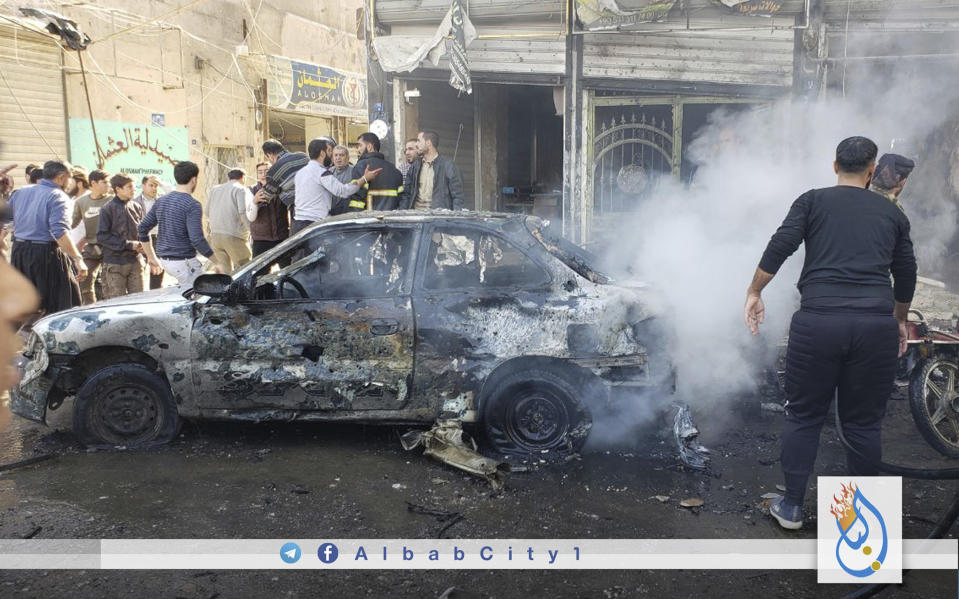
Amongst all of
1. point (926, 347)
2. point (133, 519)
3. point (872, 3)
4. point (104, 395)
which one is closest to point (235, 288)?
point (104, 395)

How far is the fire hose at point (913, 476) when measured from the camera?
10.2 ft

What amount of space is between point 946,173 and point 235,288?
9.37 m

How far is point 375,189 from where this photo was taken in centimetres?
792

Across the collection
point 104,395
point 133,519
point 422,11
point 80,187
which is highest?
point 422,11

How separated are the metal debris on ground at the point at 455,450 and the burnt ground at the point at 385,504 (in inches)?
3.4

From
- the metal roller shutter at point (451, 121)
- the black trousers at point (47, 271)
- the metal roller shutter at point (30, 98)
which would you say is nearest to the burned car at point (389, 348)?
the black trousers at point (47, 271)

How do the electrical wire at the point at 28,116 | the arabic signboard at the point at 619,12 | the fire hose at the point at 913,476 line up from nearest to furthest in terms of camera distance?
the fire hose at the point at 913,476, the arabic signboard at the point at 619,12, the electrical wire at the point at 28,116

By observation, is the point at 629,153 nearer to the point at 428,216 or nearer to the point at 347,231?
the point at 428,216

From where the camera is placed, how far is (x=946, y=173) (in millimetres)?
9297

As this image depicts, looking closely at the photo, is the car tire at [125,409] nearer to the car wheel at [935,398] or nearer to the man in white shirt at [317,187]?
the man in white shirt at [317,187]

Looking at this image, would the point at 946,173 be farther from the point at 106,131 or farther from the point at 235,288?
the point at 106,131

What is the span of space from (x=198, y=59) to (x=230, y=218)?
9.56m

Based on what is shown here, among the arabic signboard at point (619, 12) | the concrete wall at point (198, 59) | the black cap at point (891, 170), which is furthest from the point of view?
the concrete wall at point (198, 59)

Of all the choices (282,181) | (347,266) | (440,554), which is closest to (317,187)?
(282,181)
